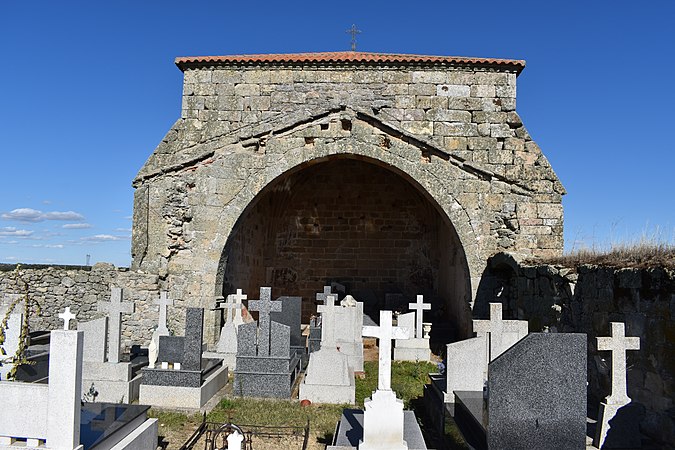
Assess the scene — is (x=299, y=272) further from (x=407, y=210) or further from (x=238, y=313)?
(x=238, y=313)

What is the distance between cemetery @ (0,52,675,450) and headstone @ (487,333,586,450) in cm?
1

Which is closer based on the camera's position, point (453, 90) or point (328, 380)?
point (328, 380)

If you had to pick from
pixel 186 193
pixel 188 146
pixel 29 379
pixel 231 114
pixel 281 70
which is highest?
pixel 281 70

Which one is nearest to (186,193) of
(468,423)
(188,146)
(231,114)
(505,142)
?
(188,146)

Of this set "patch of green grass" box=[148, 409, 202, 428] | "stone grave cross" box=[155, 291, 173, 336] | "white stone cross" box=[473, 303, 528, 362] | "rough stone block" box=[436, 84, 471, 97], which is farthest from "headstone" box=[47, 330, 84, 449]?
"rough stone block" box=[436, 84, 471, 97]

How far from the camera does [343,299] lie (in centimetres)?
1193

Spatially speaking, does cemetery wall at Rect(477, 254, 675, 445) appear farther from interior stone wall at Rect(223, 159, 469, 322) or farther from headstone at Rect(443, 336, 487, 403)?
interior stone wall at Rect(223, 159, 469, 322)

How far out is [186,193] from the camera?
10.3 m

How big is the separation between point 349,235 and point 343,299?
3.20 metres

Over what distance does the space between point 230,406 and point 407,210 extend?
9152 mm

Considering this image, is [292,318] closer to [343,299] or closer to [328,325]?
[328,325]

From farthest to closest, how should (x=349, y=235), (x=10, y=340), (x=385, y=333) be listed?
1. (x=349, y=235)
2. (x=10, y=340)
3. (x=385, y=333)

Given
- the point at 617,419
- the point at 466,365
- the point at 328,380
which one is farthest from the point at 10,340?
the point at 617,419

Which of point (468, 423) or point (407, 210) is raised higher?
point (407, 210)
